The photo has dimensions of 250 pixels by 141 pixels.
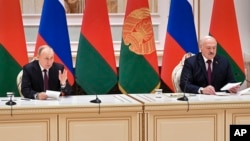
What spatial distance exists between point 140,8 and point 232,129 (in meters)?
2.56

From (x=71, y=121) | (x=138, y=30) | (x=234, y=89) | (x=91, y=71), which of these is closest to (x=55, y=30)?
(x=91, y=71)

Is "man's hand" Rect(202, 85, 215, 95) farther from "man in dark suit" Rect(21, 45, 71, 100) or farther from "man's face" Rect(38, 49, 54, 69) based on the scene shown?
"man's face" Rect(38, 49, 54, 69)

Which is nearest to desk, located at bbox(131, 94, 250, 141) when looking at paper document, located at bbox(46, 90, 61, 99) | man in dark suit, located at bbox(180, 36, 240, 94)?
paper document, located at bbox(46, 90, 61, 99)

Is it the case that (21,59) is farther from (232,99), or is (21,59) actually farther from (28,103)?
(232,99)

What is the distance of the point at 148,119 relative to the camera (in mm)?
3959

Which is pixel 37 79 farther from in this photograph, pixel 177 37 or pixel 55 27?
pixel 177 37

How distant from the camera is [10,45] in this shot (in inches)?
227

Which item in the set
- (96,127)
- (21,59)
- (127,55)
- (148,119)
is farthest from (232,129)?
(21,59)

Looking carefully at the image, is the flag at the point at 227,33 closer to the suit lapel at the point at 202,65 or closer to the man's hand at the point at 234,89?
the suit lapel at the point at 202,65

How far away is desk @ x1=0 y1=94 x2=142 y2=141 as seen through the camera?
378 centimetres

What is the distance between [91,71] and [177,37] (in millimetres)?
1264

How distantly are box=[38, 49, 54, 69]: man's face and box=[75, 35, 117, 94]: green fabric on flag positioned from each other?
1.22 m

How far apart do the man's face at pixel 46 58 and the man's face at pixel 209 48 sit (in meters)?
1.68

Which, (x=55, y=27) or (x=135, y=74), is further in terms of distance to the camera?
(x=135, y=74)
